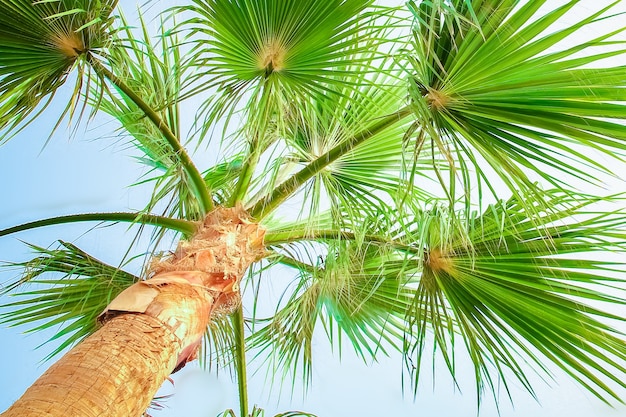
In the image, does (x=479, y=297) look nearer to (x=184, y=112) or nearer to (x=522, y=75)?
(x=522, y=75)

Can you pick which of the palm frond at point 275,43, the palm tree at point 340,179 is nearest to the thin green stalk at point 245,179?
the palm tree at point 340,179

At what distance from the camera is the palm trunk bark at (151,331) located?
2.84 ft

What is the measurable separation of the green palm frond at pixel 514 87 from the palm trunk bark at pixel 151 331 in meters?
0.55

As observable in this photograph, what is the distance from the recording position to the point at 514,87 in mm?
1227

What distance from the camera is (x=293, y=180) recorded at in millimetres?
1623

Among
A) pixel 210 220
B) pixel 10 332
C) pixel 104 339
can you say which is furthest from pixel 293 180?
pixel 10 332

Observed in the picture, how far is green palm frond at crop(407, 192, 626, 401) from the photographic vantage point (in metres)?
1.46

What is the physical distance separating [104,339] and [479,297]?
3.46 feet

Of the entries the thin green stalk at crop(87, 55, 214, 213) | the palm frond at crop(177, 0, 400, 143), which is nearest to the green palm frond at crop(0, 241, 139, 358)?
the thin green stalk at crop(87, 55, 214, 213)

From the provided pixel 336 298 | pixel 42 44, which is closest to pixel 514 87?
pixel 336 298

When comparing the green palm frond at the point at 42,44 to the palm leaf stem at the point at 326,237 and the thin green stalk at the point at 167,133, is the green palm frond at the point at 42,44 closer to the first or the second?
the thin green stalk at the point at 167,133

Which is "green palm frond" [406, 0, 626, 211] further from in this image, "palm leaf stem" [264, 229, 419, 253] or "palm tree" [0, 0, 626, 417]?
"palm leaf stem" [264, 229, 419, 253]

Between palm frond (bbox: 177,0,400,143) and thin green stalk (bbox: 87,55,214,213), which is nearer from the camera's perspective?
palm frond (bbox: 177,0,400,143)

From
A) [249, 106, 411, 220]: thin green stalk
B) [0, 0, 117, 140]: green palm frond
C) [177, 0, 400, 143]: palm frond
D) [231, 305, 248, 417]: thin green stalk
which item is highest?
[0, 0, 117, 140]: green palm frond
